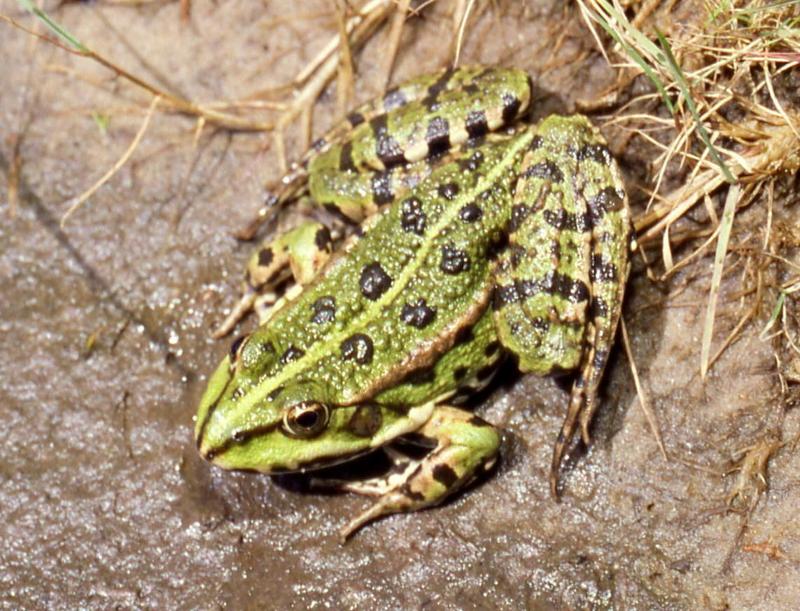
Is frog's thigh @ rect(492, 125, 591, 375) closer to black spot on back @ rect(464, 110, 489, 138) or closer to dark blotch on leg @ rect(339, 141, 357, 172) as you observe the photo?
black spot on back @ rect(464, 110, 489, 138)

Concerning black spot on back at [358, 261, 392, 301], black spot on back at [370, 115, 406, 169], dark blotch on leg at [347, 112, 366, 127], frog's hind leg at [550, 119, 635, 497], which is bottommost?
frog's hind leg at [550, 119, 635, 497]

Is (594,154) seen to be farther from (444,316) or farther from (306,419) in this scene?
(306,419)

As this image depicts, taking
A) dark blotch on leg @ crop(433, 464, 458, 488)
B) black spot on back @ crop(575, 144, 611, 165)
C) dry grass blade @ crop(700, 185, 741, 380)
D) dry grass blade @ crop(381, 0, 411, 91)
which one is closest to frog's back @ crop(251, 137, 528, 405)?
black spot on back @ crop(575, 144, 611, 165)

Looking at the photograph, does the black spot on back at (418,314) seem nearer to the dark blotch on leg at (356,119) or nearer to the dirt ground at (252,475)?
the dirt ground at (252,475)

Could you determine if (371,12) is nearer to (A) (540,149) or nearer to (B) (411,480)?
(A) (540,149)

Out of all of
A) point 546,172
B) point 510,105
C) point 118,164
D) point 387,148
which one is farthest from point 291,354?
point 118,164

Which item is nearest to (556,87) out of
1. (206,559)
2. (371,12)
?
(371,12)
